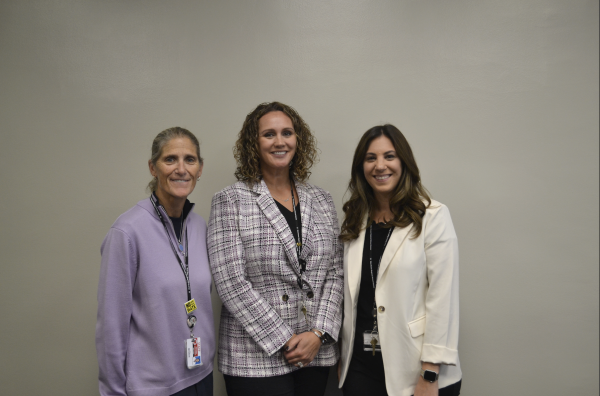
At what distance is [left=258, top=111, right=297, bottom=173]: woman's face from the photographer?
1.96 metres

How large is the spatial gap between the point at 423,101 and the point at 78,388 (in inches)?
108

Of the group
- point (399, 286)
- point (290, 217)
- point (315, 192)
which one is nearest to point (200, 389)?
point (290, 217)

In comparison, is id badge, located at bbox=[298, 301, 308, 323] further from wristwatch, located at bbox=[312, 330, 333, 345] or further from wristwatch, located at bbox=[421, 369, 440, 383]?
wristwatch, located at bbox=[421, 369, 440, 383]

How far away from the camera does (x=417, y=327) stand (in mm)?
1741

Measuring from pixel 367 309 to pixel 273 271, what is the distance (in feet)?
1.55

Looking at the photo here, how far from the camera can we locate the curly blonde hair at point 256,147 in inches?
79.2

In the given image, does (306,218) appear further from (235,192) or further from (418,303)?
(418,303)

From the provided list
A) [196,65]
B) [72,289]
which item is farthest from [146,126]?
[72,289]

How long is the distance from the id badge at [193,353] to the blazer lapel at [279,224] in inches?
→ 21.2

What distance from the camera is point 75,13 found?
2.46 m

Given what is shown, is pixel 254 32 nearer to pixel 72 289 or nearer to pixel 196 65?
pixel 196 65

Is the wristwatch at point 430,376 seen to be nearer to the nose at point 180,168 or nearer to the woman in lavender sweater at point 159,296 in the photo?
the woman in lavender sweater at point 159,296

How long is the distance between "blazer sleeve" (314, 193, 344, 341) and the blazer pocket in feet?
1.19

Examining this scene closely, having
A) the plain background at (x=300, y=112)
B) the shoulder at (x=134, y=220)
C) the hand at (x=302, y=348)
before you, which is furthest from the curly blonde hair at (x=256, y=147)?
the hand at (x=302, y=348)
